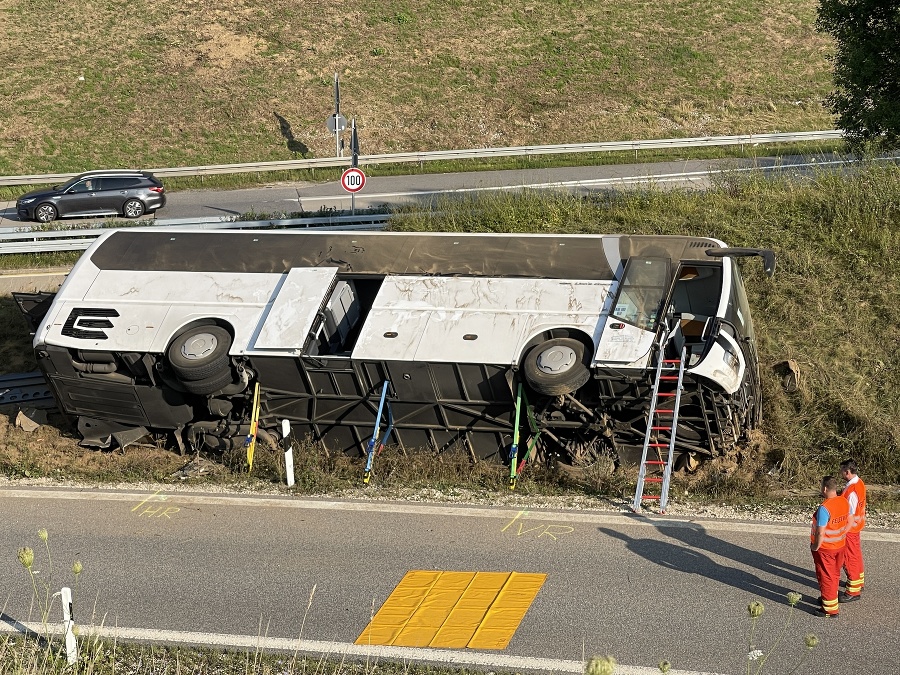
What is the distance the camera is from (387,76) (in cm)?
3688

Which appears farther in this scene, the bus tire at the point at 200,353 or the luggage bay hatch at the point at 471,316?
the bus tire at the point at 200,353

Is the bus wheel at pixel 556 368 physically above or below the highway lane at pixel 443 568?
above

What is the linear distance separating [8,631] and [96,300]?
5.13 meters

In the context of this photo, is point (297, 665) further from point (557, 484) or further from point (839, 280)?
point (839, 280)

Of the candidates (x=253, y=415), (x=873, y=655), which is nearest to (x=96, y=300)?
(x=253, y=415)

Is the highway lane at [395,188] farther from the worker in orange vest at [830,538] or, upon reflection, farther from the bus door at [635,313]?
the worker in orange vest at [830,538]

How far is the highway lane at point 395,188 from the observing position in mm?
24766

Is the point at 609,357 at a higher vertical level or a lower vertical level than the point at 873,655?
higher

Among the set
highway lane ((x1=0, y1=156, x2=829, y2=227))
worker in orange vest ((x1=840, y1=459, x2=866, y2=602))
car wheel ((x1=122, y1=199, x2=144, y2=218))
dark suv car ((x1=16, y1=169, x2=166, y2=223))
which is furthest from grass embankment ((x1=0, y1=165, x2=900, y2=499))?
dark suv car ((x1=16, y1=169, x2=166, y2=223))

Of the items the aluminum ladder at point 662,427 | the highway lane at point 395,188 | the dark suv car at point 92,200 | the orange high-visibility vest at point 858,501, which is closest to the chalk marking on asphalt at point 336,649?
the orange high-visibility vest at point 858,501

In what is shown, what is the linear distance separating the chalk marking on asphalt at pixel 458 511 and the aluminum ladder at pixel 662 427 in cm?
29

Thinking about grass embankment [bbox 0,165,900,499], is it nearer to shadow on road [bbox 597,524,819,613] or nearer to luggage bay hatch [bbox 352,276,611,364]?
shadow on road [bbox 597,524,819,613]

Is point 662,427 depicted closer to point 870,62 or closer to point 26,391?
point 26,391

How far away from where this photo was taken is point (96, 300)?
1259 centimetres
